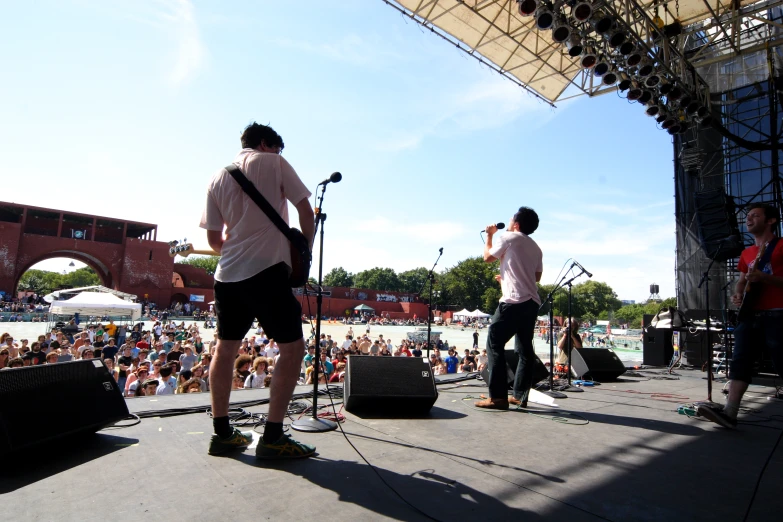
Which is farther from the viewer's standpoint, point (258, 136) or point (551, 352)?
point (551, 352)

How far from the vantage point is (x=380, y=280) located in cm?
9462

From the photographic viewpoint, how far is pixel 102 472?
6.53 ft

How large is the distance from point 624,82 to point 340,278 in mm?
90986

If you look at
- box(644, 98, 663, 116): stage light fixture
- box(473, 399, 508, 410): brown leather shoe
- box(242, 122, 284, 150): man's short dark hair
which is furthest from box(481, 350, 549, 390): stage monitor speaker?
box(644, 98, 663, 116): stage light fixture

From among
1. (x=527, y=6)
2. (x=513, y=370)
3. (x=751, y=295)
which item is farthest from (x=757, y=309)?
(x=527, y=6)

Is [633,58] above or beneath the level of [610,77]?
above

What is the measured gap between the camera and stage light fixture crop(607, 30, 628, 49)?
7116 mm

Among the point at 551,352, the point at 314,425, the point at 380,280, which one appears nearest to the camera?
the point at 314,425

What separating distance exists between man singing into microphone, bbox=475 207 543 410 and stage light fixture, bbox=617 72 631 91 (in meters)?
5.88

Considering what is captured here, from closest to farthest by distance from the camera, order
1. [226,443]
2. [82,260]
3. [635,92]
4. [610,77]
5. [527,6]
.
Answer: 1. [226,443]
2. [527,6]
3. [610,77]
4. [635,92]
5. [82,260]

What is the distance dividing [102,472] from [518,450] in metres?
2.09

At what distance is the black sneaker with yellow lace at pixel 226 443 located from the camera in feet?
7.45

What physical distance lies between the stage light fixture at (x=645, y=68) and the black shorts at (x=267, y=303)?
818 cm

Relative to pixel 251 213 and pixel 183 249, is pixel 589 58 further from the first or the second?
pixel 251 213
